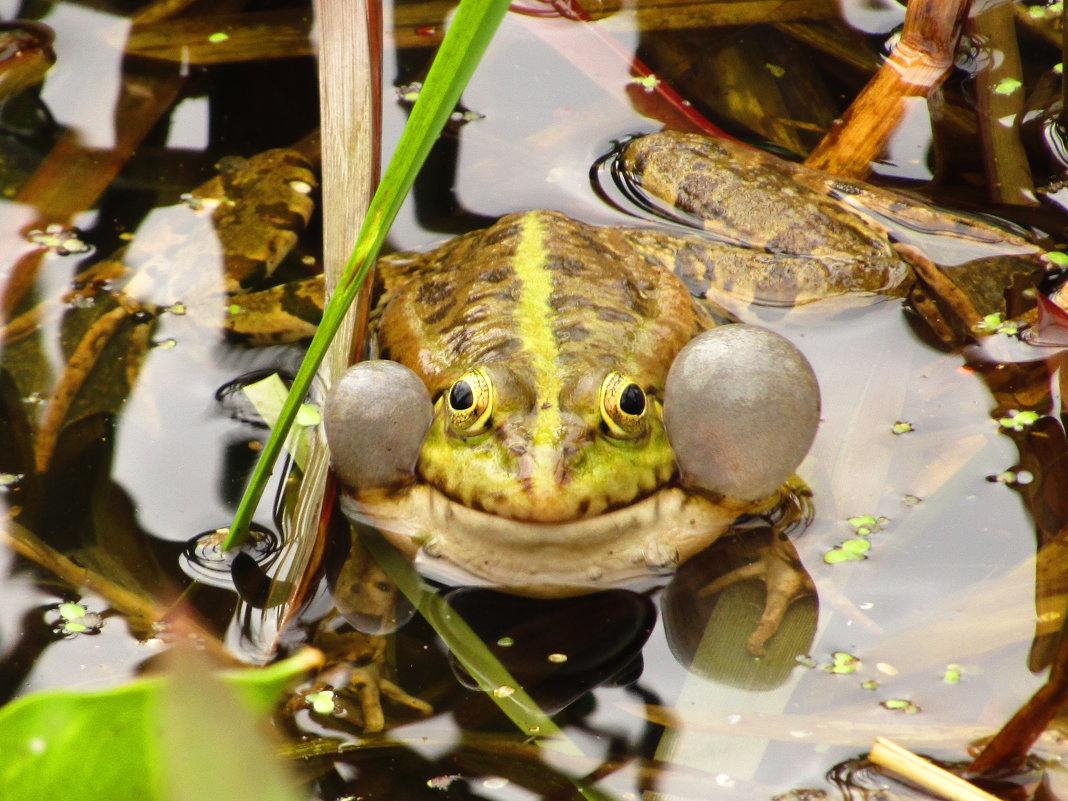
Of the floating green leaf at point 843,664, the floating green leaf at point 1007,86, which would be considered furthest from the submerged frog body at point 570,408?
the floating green leaf at point 1007,86

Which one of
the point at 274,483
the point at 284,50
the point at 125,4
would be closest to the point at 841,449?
the point at 274,483

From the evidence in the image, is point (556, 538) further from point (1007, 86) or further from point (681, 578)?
point (1007, 86)

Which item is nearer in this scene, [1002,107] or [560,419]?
[560,419]

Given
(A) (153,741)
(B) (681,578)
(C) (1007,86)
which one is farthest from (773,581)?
(C) (1007,86)

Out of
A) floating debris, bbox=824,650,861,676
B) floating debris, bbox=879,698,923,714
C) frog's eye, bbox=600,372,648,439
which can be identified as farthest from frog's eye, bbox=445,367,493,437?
floating debris, bbox=879,698,923,714

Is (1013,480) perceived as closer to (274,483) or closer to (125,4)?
(274,483)

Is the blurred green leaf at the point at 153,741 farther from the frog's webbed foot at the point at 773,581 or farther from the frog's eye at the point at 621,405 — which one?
the frog's webbed foot at the point at 773,581
